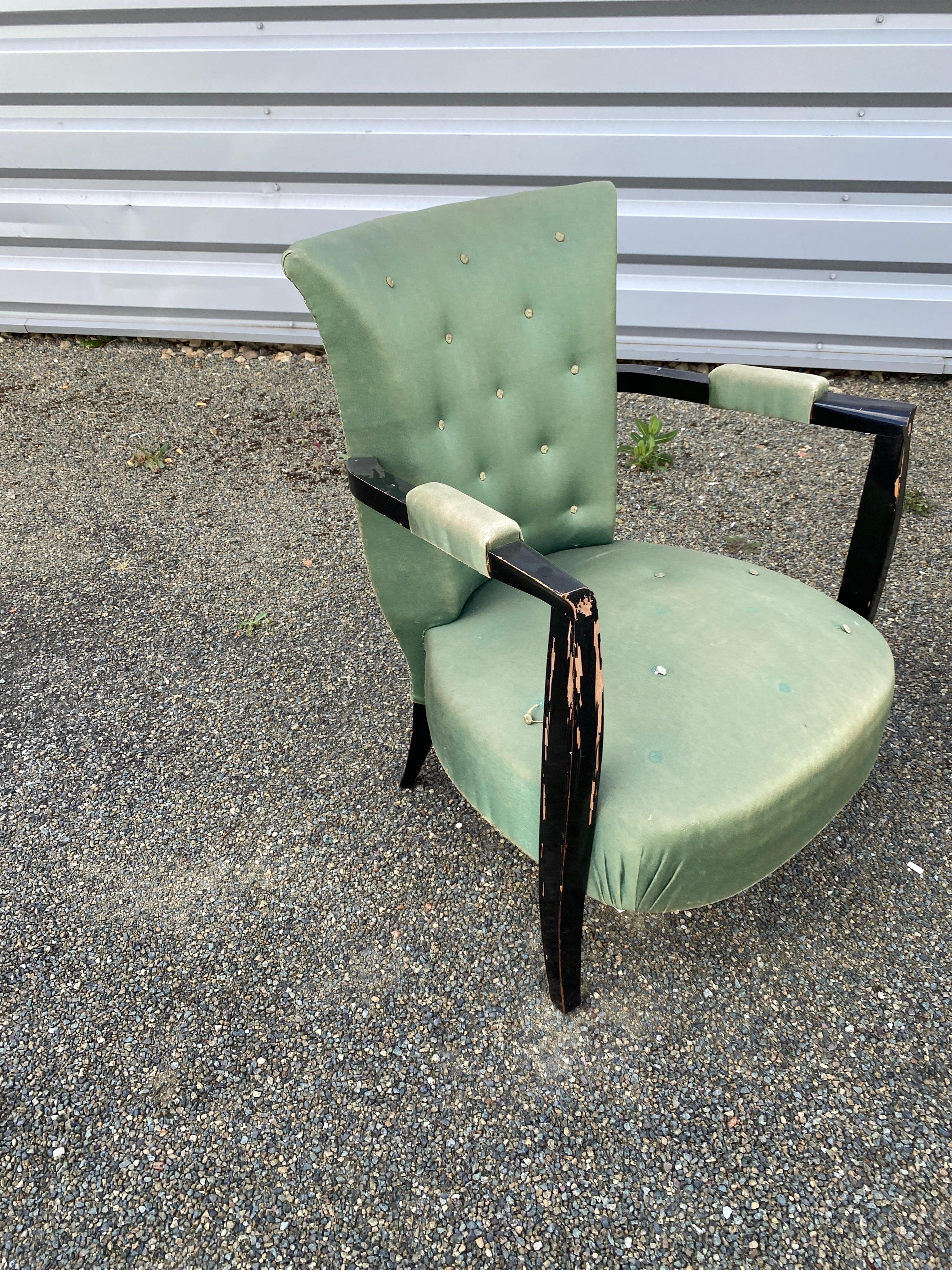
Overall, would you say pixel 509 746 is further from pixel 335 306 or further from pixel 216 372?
pixel 216 372

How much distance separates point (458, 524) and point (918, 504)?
196 cm

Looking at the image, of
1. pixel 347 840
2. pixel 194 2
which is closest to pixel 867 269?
pixel 194 2

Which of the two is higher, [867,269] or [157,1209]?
[867,269]

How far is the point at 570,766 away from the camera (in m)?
1.08

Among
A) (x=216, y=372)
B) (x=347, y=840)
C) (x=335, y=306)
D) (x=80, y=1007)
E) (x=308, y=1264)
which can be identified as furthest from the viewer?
(x=216, y=372)

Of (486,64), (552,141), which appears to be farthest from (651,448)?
(486,64)

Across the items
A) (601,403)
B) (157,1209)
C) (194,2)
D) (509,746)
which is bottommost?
(157,1209)

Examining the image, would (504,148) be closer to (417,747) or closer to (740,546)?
(740,546)

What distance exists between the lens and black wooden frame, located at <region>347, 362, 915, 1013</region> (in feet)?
3.36

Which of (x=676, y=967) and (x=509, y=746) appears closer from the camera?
(x=509, y=746)

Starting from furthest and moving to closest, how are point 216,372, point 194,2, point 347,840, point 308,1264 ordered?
1. point 216,372
2. point 194,2
3. point 347,840
4. point 308,1264

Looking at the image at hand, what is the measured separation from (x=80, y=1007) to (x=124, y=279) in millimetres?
2968

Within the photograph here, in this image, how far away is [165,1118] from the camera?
4.20 feet

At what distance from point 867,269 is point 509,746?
2588mm
